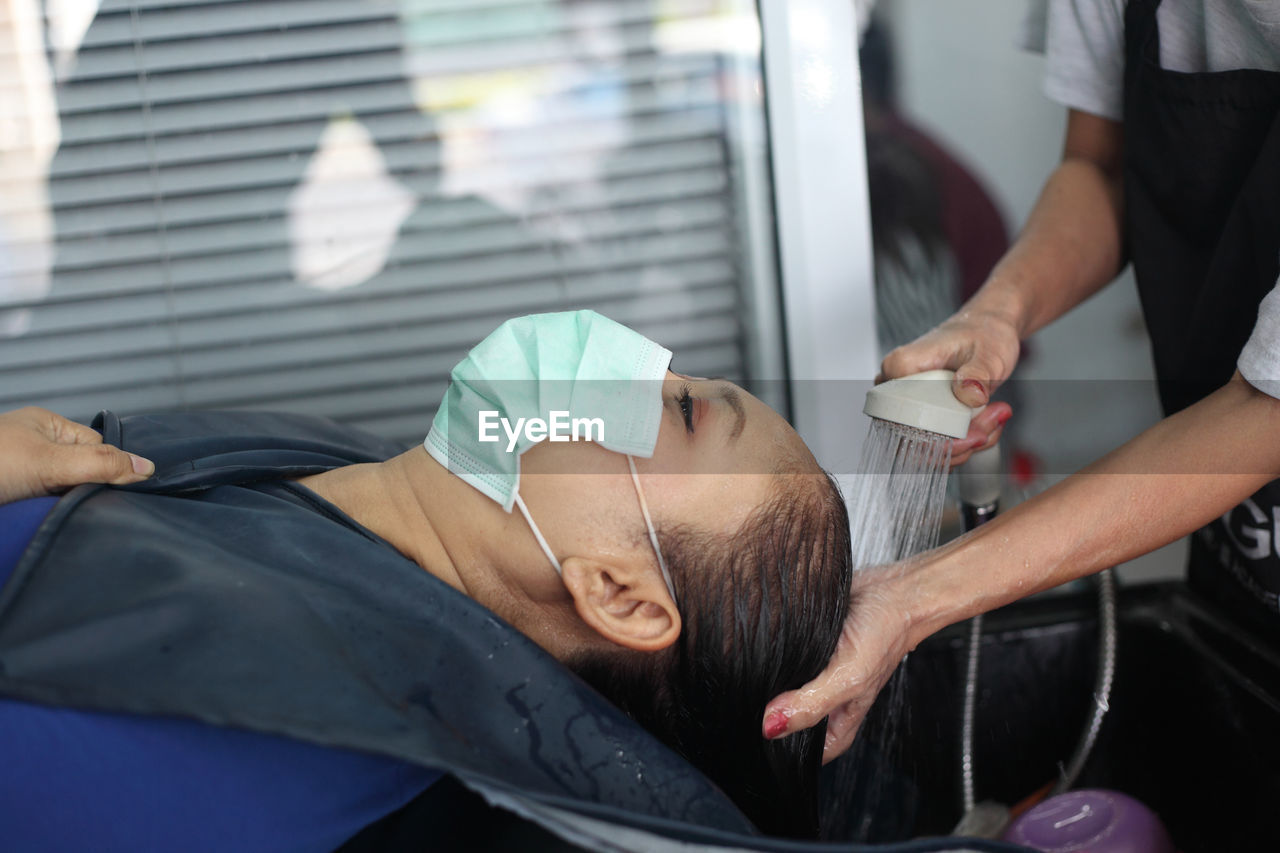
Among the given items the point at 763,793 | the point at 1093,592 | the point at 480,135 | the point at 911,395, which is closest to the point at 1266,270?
the point at 911,395

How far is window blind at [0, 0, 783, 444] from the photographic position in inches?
74.9

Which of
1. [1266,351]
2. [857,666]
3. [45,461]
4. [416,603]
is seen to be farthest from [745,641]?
[45,461]

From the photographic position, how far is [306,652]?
842mm

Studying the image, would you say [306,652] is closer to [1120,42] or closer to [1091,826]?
[1091,826]

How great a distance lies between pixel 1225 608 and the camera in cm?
139

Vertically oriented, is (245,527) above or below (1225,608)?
above

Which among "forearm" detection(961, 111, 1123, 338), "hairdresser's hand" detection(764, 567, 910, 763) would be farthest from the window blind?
"hairdresser's hand" detection(764, 567, 910, 763)

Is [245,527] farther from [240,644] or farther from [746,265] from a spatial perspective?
[746,265]

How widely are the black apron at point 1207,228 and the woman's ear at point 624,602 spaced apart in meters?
0.75

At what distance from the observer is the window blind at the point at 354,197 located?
190 centimetres

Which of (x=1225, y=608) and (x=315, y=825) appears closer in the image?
(x=315, y=825)

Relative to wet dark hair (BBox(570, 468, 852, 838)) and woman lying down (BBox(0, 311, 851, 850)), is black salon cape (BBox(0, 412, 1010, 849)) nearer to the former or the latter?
woman lying down (BBox(0, 311, 851, 850))

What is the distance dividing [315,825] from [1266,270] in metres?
1.19

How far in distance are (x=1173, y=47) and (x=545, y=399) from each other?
93cm
